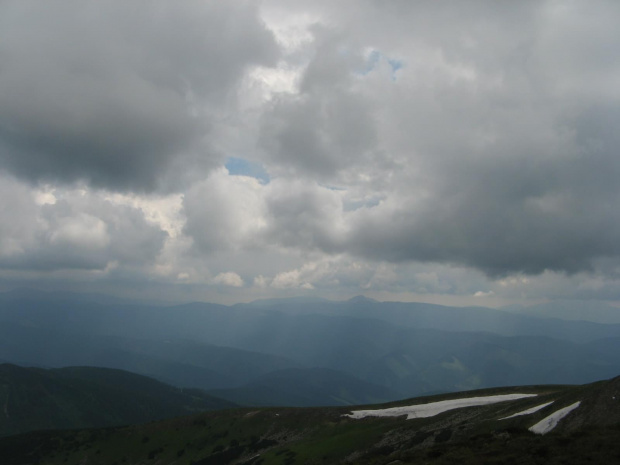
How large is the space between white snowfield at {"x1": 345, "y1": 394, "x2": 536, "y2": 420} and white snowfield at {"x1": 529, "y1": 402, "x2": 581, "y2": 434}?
1186 inches

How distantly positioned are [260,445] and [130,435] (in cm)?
4594

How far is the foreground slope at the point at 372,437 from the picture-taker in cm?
2904

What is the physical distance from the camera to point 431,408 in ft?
238

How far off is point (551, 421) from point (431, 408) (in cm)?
3707

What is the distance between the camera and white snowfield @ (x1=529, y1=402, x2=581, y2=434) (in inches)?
1452

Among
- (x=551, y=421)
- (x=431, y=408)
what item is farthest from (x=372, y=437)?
(x=551, y=421)

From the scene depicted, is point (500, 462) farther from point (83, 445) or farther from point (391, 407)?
point (83, 445)

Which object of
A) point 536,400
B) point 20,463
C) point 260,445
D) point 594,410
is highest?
point 594,410

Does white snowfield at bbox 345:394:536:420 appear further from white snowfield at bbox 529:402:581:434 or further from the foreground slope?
white snowfield at bbox 529:402:581:434

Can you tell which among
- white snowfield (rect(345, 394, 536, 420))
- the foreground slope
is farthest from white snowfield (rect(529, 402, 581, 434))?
white snowfield (rect(345, 394, 536, 420))

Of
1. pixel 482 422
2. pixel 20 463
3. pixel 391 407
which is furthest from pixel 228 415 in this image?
pixel 482 422

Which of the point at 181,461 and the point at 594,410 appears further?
the point at 181,461

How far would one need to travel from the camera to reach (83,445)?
339 feet

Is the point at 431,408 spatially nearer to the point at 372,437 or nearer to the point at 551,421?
the point at 372,437
